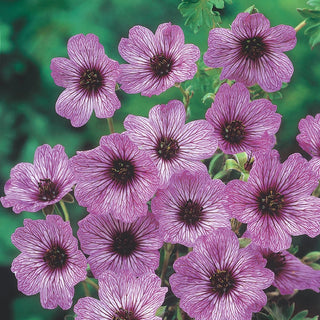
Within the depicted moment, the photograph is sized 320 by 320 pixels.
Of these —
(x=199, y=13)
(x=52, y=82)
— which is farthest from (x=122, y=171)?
(x=52, y=82)

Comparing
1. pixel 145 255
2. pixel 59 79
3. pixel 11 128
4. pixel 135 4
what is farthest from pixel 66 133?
pixel 145 255

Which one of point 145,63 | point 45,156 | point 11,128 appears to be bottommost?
point 11,128

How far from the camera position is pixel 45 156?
64cm

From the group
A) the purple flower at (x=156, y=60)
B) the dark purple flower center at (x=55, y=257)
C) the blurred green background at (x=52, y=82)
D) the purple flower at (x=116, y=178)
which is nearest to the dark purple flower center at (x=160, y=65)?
the purple flower at (x=156, y=60)

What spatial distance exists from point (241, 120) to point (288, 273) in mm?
191

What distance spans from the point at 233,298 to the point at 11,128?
578 mm

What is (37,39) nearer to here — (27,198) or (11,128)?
(11,128)

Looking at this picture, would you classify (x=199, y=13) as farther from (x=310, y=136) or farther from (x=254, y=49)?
(x=310, y=136)

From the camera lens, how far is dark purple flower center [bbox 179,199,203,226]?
562 millimetres

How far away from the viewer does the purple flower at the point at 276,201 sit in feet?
1.74

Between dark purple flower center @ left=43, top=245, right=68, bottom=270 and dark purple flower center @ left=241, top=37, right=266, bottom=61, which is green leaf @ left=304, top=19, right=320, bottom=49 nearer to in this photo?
dark purple flower center @ left=241, top=37, right=266, bottom=61

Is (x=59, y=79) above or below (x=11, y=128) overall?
above

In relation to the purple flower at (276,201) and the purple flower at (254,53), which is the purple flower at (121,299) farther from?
the purple flower at (254,53)

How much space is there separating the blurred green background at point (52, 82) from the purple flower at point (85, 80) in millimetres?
311
